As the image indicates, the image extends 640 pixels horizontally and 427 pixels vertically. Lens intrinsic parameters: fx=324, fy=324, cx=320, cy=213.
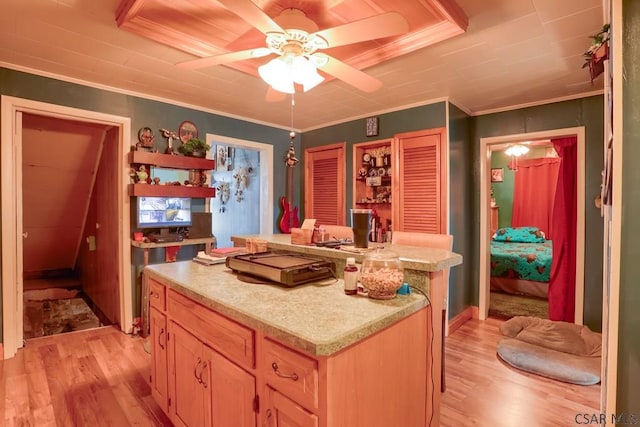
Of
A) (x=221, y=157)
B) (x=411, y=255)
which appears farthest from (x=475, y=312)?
(x=221, y=157)

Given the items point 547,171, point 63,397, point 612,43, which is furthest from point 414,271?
point 547,171

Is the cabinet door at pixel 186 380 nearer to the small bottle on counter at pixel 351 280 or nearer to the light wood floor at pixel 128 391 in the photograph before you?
the light wood floor at pixel 128 391

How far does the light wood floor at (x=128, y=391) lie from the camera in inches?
79.3

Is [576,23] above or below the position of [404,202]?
above

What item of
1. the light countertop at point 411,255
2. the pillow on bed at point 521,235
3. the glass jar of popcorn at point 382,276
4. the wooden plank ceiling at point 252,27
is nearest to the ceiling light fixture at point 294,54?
the wooden plank ceiling at point 252,27

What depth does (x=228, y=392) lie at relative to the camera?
134 centimetres

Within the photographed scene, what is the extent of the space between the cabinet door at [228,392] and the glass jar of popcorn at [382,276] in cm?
58

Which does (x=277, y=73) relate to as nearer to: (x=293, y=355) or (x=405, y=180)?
(x=293, y=355)

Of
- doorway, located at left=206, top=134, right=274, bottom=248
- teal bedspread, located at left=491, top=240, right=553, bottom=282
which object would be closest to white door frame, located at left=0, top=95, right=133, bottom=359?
doorway, located at left=206, top=134, right=274, bottom=248

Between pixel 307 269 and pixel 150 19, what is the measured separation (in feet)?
5.84

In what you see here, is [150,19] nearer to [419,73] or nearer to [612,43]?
[419,73]

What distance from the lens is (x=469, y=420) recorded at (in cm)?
202

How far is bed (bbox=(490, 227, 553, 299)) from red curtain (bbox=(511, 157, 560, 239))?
111cm

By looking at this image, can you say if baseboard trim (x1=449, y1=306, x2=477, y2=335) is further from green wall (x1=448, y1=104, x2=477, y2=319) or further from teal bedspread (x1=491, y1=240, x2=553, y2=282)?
teal bedspread (x1=491, y1=240, x2=553, y2=282)
